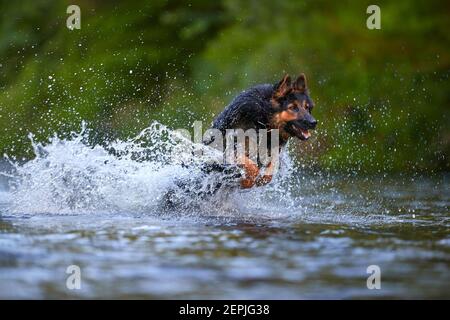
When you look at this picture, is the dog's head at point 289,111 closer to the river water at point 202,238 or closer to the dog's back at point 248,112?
the dog's back at point 248,112

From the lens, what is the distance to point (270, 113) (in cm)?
885

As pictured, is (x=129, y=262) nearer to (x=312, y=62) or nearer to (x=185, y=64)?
(x=312, y=62)

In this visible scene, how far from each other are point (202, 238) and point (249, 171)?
5.78 feet

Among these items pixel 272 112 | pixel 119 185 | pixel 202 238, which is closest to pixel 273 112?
pixel 272 112

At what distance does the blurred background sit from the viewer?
15.0 m

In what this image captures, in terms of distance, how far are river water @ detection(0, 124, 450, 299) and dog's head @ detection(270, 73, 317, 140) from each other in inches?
27.8

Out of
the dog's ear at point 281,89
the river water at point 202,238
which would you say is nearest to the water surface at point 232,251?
the river water at point 202,238

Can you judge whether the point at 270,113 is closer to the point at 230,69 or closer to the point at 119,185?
the point at 119,185

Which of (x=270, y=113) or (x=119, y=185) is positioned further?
(x=119, y=185)

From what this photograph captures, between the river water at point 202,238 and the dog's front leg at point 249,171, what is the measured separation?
0.19m

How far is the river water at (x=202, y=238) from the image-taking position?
17.7 feet

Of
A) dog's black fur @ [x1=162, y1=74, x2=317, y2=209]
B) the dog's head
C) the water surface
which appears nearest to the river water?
the water surface

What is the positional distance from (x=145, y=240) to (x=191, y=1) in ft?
40.0
